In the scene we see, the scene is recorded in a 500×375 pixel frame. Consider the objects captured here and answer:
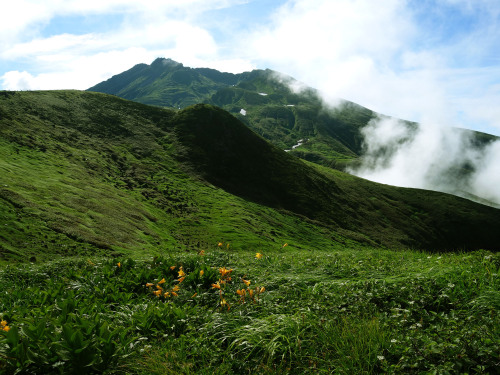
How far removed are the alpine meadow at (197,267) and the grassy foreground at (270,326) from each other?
0.13 ft

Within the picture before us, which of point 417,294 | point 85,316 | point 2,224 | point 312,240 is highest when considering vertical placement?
point 417,294

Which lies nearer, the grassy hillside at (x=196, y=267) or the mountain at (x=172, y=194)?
the grassy hillside at (x=196, y=267)

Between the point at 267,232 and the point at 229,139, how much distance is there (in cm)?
6501

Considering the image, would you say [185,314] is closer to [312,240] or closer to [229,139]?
[312,240]

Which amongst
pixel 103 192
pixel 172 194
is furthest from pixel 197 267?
pixel 172 194

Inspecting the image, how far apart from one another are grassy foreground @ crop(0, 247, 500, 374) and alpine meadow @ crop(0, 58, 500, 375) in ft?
0.13

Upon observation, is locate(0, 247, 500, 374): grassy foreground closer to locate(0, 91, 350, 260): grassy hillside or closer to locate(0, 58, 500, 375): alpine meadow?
locate(0, 58, 500, 375): alpine meadow

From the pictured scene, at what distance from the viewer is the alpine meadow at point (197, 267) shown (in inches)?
223

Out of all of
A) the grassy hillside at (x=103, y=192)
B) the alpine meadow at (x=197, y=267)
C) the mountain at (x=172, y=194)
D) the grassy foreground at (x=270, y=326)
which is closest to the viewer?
the grassy foreground at (x=270, y=326)

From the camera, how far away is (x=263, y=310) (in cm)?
807

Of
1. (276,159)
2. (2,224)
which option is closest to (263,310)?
(2,224)

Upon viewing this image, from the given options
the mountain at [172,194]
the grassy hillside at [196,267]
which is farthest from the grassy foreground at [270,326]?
the mountain at [172,194]

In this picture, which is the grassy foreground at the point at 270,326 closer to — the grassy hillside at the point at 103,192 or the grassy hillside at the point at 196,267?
the grassy hillside at the point at 196,267

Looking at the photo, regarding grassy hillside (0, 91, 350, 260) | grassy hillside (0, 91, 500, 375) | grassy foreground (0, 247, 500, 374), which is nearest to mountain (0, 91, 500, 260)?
grassy hillside (0, 91, 350, 260)
